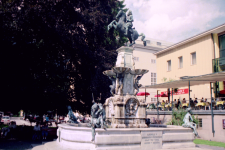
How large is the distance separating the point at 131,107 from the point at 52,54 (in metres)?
10.8

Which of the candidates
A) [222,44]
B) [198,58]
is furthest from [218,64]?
[198,58]

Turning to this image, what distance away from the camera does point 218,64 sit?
25188 mm

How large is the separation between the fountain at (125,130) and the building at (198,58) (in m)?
12.8

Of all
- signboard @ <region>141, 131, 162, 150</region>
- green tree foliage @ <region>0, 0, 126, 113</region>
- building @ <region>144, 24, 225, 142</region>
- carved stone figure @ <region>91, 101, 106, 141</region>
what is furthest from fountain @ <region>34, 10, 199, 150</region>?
building @ <region>144, 24, 225, 142</region>

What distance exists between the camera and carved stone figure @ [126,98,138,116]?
12.0m

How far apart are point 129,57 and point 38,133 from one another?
9276 millimetres

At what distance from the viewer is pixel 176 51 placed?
1264 inches

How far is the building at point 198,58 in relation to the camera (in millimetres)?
25359

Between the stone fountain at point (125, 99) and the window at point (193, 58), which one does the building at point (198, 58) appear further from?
the stone fountain at point (125, 99)

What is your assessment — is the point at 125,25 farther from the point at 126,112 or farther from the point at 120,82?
the point at 126,112

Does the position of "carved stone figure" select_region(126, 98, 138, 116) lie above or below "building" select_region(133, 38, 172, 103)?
below

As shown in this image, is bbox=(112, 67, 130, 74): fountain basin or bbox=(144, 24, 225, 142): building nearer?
bbox=(112, 67, 130, 74): fountain basin

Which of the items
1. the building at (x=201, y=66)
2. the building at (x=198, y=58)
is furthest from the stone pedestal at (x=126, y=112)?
the building at (x=198, y=58)

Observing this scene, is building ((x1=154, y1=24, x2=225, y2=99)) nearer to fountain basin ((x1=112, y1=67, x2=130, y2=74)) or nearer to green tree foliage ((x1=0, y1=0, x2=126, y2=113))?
green tree foliage ((x1=0, y1=0, x2=126, y2=113))
